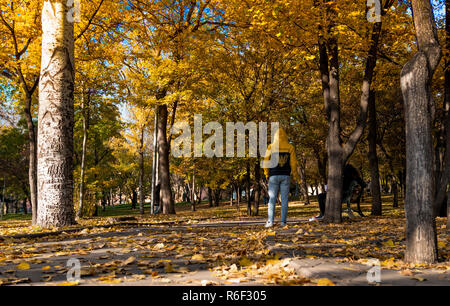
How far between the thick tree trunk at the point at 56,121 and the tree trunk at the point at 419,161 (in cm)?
720

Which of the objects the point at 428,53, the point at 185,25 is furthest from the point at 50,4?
the point at 428,53

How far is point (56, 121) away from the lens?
8.41 metres

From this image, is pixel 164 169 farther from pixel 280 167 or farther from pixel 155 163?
pixel 280 167

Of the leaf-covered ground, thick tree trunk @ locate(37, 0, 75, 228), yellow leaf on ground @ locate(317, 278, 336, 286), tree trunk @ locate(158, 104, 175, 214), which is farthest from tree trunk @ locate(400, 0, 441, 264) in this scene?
tree trunk @ locate(158, 104, 175, 214)

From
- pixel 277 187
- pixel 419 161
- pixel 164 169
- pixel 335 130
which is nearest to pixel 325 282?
pixel 419 161

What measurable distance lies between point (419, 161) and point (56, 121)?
7.56m

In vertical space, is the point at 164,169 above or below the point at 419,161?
above

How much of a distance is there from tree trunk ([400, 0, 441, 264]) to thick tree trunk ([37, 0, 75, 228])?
7202mm

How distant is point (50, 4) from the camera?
8.62 m

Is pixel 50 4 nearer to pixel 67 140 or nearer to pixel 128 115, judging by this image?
pixel 67 140

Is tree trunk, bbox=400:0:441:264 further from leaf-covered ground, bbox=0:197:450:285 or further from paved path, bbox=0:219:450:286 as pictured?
paved path, bbox=0:219:450:286

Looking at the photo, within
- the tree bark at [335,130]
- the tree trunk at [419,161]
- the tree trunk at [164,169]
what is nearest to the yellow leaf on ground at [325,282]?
the tree trunk at [419,161]

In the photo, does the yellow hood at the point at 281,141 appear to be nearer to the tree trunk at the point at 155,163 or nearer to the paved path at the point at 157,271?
the paved path at the point at 157,271
